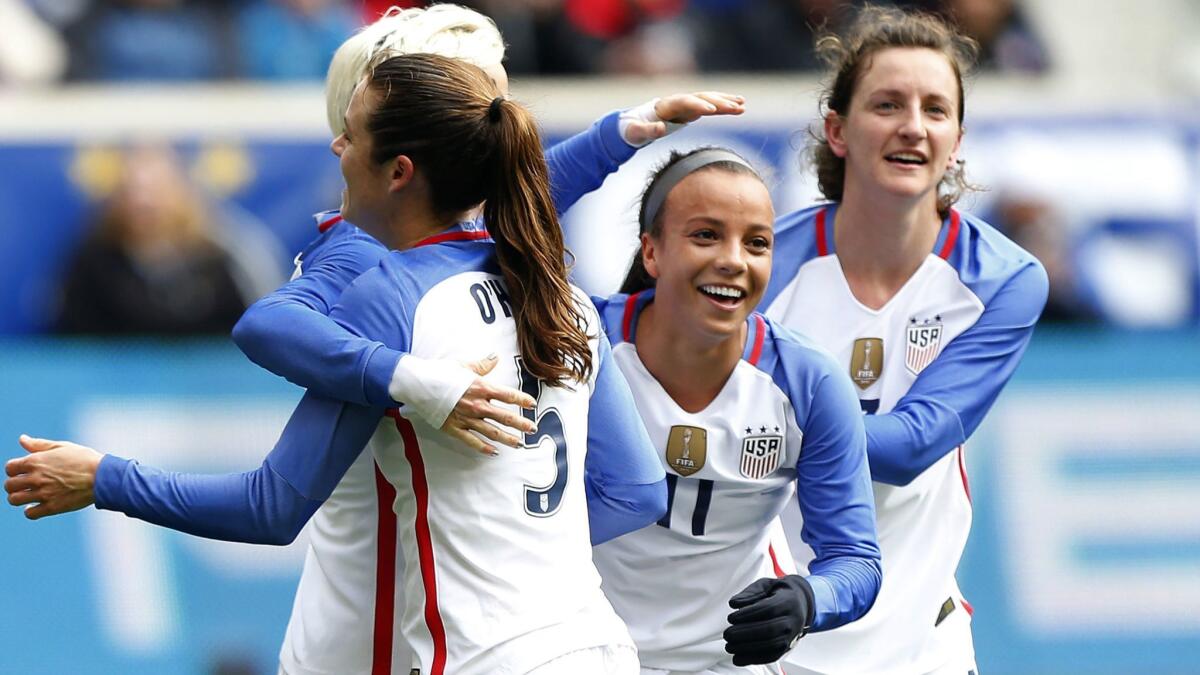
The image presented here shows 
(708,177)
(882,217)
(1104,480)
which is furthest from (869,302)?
(1104,480)

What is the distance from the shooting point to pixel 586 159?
4.11 metres

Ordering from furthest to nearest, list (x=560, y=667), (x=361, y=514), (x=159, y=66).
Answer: (x=159, y=66)
(x=361, y=514)
(x=560, y=667)

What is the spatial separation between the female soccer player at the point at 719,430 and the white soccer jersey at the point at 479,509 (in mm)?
559

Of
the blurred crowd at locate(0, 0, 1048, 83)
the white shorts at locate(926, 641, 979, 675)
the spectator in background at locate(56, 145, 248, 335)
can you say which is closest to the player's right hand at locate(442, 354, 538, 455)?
the white shorts at locate(926, 641, 979, 675)

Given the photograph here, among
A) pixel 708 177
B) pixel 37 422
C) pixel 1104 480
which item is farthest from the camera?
pixel 1104 480

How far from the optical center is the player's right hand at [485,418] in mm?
2945

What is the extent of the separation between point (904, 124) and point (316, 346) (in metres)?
1.71

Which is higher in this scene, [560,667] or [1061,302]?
[1061,302]

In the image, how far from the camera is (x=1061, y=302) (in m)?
8.69

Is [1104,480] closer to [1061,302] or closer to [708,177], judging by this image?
[1061,302]

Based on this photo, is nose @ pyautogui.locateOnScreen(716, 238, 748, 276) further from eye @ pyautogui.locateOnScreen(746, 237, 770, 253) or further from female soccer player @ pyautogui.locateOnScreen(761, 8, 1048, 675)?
female soccer player @ pyautogui.locateOnScreen(761, 8, 1048, 675)

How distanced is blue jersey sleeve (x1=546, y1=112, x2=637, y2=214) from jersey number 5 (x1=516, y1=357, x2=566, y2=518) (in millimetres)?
1004

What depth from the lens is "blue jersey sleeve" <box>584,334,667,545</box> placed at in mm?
3299

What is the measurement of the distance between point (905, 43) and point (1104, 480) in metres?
4.28
